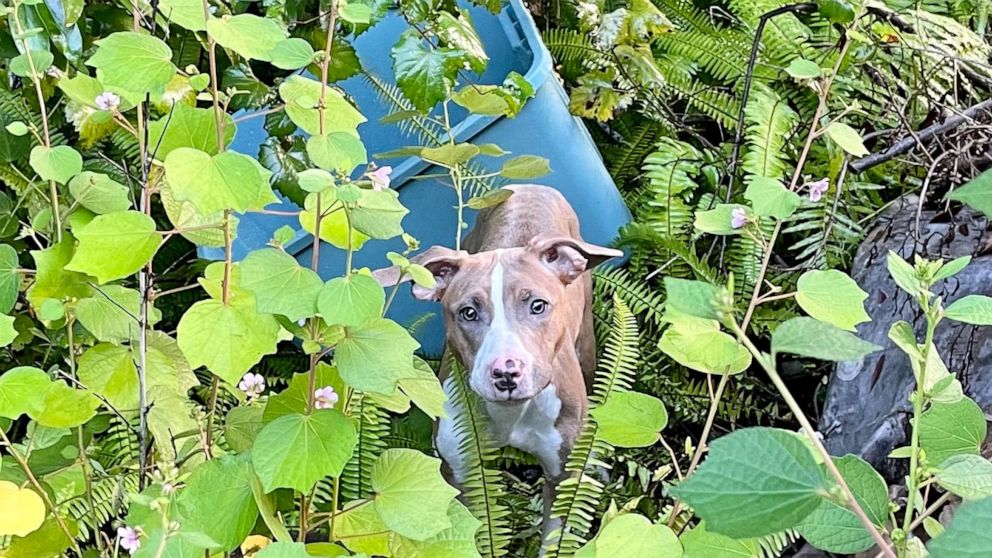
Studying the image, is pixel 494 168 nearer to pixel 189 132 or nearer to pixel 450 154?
pixel 450 154

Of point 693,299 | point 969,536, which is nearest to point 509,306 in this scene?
point 693,299

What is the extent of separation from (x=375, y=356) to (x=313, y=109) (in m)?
0.33

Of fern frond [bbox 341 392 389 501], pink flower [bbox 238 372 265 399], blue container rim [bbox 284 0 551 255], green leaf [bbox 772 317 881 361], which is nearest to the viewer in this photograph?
green leaf [bbox 772 317 881 361]

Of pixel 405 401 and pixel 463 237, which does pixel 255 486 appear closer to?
pixel 405 401

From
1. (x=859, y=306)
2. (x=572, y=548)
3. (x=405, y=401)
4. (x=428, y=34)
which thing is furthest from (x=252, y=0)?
(x=859, y=306)

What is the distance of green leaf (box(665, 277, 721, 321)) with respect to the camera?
0.84 m

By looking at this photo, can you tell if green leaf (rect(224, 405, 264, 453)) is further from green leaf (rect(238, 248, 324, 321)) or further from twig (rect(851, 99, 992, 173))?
twig (rect(851, 99, 992, 173))

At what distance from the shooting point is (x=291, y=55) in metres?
1.17

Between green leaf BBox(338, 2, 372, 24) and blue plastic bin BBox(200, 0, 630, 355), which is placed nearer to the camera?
green leaf BBox(338, 2, 372, 24)

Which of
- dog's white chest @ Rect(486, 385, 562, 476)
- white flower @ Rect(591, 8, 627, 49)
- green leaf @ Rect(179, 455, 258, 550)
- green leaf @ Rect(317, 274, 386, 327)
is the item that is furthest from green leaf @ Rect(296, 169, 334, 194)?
white flower @ Rect(591, 8, 627, 49)

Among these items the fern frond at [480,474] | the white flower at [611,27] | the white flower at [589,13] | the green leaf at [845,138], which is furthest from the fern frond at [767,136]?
the green leaf at [845,138]

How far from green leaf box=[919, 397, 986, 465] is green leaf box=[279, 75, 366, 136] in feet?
2.45

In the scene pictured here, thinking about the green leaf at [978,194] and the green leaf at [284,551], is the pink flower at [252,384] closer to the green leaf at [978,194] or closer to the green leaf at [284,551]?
the green leaf at [284,551]

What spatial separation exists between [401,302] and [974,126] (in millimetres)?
1717
